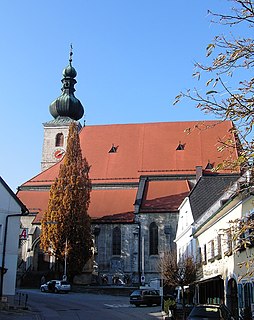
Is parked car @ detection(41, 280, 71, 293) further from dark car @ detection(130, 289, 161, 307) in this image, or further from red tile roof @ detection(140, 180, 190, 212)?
red tile roof @ detection(140, 180, 190, 212)

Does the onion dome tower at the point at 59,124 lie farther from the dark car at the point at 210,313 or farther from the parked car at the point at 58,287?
the dark car at the point at 210,313

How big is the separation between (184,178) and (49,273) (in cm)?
1529

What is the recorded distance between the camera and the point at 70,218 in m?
37.2

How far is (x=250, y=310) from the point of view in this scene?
577 inches

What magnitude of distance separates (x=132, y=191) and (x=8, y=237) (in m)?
21.6

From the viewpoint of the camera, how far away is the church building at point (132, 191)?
39.5 metres

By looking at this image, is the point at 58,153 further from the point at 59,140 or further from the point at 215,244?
the point at 215,244

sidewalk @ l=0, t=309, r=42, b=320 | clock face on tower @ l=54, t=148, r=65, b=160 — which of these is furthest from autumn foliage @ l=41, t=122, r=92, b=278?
sidewalk @ l=0, t=309, r=42, b=320

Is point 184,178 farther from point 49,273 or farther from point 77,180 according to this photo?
point 49,273

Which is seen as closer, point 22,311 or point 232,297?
point 232,297

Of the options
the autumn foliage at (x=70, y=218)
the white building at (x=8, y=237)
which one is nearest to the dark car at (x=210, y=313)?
the white building at (x=8, y=237)

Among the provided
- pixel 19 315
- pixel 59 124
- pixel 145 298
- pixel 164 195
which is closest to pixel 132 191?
pixel 164 195

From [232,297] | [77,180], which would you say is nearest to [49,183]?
[77,180]

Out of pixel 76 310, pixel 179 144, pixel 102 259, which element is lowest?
pixel 76 310
